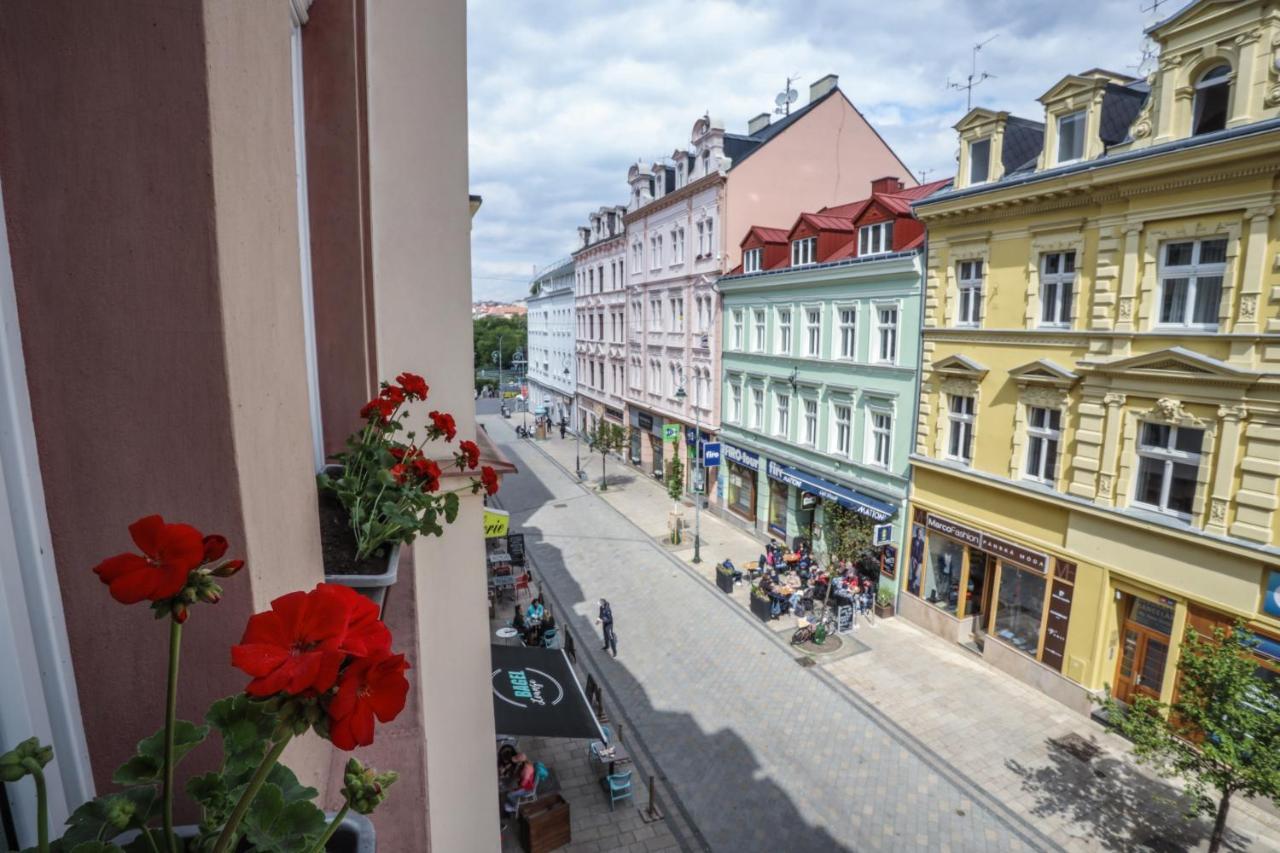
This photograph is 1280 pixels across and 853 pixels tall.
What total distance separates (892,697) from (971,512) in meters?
4.58

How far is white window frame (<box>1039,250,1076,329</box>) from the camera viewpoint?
13.2 meters

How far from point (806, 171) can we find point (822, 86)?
3.46 m

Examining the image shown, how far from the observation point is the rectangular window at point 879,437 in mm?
17609

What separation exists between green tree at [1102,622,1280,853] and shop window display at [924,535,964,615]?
23.2ft

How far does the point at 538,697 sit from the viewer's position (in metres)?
10.7

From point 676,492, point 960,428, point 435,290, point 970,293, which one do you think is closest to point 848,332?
point 970,293

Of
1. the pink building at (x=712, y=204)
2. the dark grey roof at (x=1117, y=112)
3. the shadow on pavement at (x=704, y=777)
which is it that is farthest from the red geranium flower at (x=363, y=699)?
the pink building at (x=712, y=204)

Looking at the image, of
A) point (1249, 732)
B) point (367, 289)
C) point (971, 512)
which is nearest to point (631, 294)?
point (971, 512)

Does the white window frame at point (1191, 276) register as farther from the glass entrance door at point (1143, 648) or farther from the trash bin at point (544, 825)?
the trash bin at point (544, 825)

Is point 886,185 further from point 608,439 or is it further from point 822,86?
point 608,439

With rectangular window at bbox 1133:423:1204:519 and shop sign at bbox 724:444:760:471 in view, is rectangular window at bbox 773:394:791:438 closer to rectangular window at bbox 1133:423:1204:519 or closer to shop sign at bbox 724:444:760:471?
shop sign at bbox 724:444:760:471

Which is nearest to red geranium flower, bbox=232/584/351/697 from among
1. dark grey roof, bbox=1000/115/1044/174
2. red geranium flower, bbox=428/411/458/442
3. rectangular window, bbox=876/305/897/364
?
red geranium flower, bbox=428/411/458/442

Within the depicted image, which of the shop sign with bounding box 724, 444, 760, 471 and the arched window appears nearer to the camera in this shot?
the arched window

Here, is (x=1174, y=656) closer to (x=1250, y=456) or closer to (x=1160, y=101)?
(x=1250, y=456)
